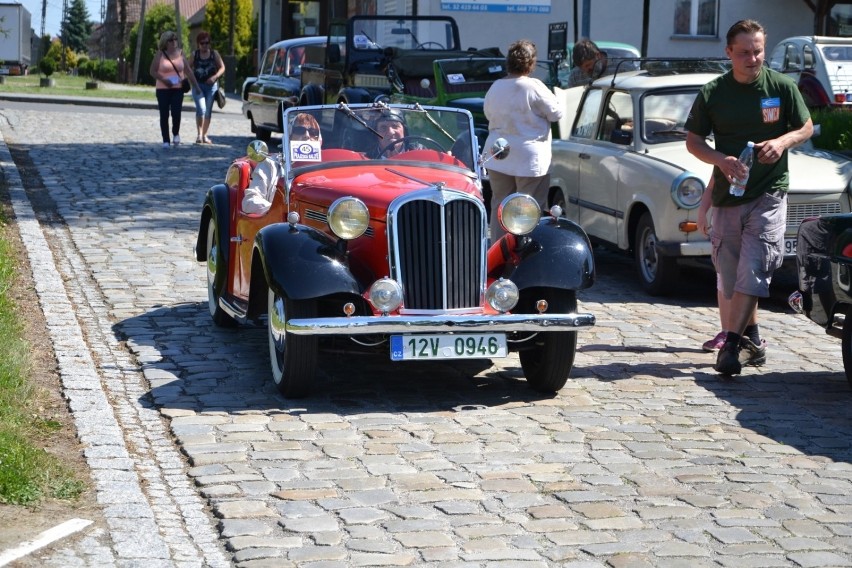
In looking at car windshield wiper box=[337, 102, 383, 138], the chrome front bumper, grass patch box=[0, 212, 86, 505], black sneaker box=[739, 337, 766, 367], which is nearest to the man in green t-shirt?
black sneaker box=[739, 337, 766, 367]

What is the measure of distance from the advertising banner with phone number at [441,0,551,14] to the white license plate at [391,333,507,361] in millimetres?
24193

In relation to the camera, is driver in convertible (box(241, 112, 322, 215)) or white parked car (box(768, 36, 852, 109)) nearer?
driver in convertible (box(241, 112, 322, 215))

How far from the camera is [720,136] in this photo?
788 centimetres

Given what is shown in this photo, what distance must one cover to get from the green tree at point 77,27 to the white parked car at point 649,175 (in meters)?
125

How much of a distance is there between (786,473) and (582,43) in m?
8.97

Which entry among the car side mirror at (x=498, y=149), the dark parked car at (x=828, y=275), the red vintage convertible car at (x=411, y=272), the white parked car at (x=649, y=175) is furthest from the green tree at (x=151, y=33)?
the dark parked car at (x=828, y=275)

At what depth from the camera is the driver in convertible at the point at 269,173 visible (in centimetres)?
808

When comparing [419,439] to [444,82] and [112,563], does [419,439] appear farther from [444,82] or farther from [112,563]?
[444,82]

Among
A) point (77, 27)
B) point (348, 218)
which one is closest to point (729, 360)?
point (348, 218)

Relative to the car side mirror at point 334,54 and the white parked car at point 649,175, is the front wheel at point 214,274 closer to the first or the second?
the white parked car at point 649,175

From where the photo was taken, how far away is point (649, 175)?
35.0 feet

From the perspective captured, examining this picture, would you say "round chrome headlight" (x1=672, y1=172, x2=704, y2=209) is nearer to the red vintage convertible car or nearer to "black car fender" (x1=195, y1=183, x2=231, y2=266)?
the red vintage convertible car

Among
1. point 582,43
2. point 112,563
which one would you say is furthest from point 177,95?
point 112,563

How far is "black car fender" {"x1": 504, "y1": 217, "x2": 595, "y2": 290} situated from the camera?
7.23 m
